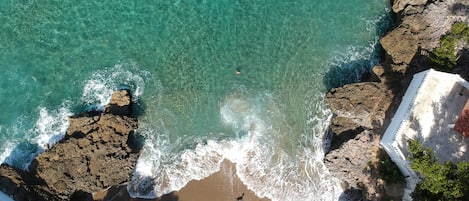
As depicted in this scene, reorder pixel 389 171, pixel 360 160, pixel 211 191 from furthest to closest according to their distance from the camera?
pixel 211 191
pixel 360 160
pixel 389 171

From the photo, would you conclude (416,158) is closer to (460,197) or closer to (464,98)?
(460,197)

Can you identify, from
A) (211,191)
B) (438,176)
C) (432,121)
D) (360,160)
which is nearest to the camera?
(438,176)

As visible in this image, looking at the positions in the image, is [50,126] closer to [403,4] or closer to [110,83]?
[110,83]

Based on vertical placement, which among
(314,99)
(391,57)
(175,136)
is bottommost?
(175,136)

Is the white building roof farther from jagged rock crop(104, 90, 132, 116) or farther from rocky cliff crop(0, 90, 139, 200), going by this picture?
jagged rock crop(104, 90, 132, 116)

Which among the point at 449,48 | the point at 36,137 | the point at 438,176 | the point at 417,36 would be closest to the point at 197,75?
the point at 36,137

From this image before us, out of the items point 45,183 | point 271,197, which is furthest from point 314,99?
point 45,183

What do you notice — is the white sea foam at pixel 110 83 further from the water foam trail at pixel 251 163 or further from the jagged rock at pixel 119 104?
the water foam trail at pixel 251 163
